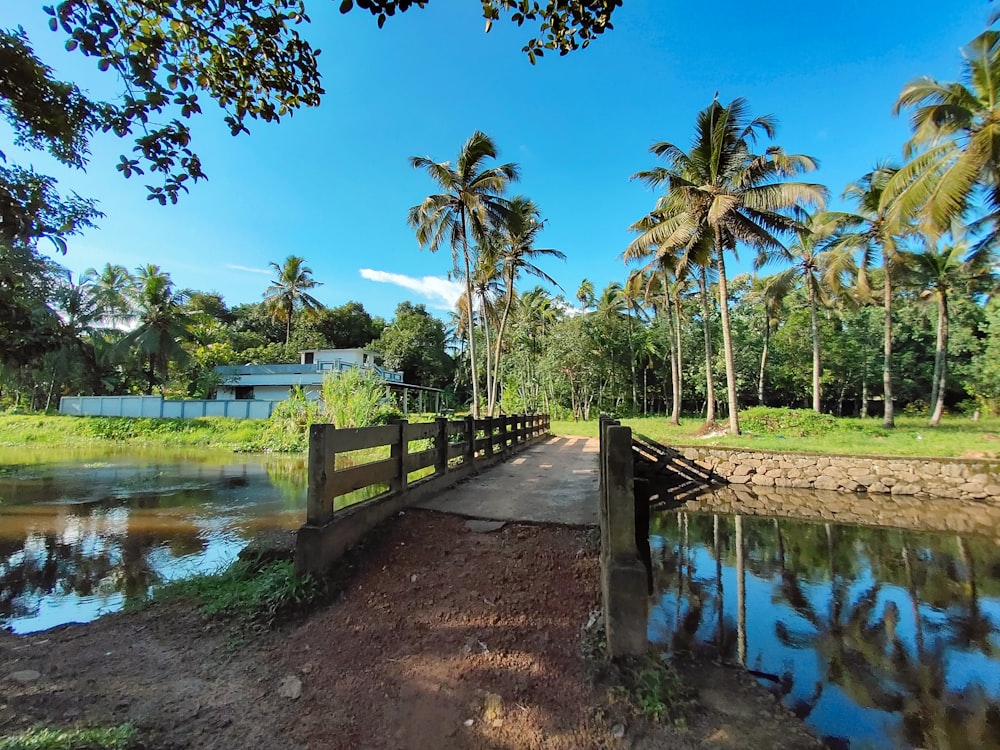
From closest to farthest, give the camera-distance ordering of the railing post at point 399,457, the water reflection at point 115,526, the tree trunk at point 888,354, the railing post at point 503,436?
the water reflection at point 115,526 → the railing post at point 399,457 → the railing post at point 503,436 → the tree trunk at point 888,354

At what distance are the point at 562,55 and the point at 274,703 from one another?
4277 mm

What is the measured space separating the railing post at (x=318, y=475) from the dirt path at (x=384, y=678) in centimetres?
61

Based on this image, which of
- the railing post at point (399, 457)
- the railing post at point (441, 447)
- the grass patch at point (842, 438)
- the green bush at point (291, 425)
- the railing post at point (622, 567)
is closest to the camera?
the railing post at point (622, 567)

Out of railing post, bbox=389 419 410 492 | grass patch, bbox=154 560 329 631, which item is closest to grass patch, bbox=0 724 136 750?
grass patch, bbox=154 560 329 631

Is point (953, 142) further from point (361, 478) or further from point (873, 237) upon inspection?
point (361, 478)

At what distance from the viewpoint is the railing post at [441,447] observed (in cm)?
691

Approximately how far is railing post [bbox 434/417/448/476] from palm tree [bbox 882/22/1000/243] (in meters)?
13.3

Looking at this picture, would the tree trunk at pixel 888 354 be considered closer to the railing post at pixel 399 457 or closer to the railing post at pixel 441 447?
the railing post at pixel 441 447

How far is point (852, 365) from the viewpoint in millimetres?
31125

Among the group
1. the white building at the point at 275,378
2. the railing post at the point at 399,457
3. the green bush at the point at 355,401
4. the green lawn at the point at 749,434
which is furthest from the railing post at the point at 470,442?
the white building at the point at 275,378

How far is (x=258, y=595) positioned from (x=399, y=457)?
201 centimetres

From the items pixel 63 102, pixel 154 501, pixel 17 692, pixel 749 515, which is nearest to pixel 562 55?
pixel 63 102

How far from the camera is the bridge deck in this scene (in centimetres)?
550

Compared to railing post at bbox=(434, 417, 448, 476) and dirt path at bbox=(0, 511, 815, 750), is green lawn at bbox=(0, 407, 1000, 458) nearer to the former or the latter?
railing post at bbox=(434, 417, 448, 476)
